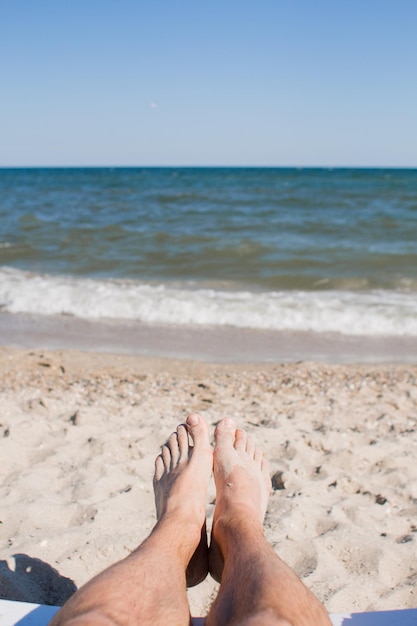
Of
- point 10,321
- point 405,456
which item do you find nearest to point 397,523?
point 405,456

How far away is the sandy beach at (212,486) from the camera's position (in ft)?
6.68

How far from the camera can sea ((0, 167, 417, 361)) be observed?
19.6 feet

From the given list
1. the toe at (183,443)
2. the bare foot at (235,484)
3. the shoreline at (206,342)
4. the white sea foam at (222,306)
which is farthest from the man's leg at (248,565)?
the white sea foam at (222,306)

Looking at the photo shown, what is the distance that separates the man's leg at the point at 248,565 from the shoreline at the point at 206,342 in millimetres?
2613

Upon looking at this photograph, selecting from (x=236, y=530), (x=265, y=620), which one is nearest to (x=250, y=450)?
(x=236, y=530)

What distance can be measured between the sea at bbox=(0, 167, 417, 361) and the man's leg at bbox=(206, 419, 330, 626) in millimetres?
3374

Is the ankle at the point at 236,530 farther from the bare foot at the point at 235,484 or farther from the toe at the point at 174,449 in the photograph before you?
the toe at the point at 174,449

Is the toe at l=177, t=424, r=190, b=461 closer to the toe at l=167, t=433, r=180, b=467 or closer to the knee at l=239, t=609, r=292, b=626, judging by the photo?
the toe at l=167, t=433, r=180, b=467

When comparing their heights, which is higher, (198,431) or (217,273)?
(217,273)

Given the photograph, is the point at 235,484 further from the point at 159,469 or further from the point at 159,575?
the point at 159,575

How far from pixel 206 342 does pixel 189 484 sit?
3294mm

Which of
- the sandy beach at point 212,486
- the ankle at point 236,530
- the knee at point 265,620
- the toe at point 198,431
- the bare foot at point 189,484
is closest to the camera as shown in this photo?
the knee at point 265,620

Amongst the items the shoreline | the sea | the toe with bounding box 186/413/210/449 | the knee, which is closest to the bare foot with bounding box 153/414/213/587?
the toe with bounding box 186/413/210/449

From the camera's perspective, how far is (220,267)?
29.0 ft
